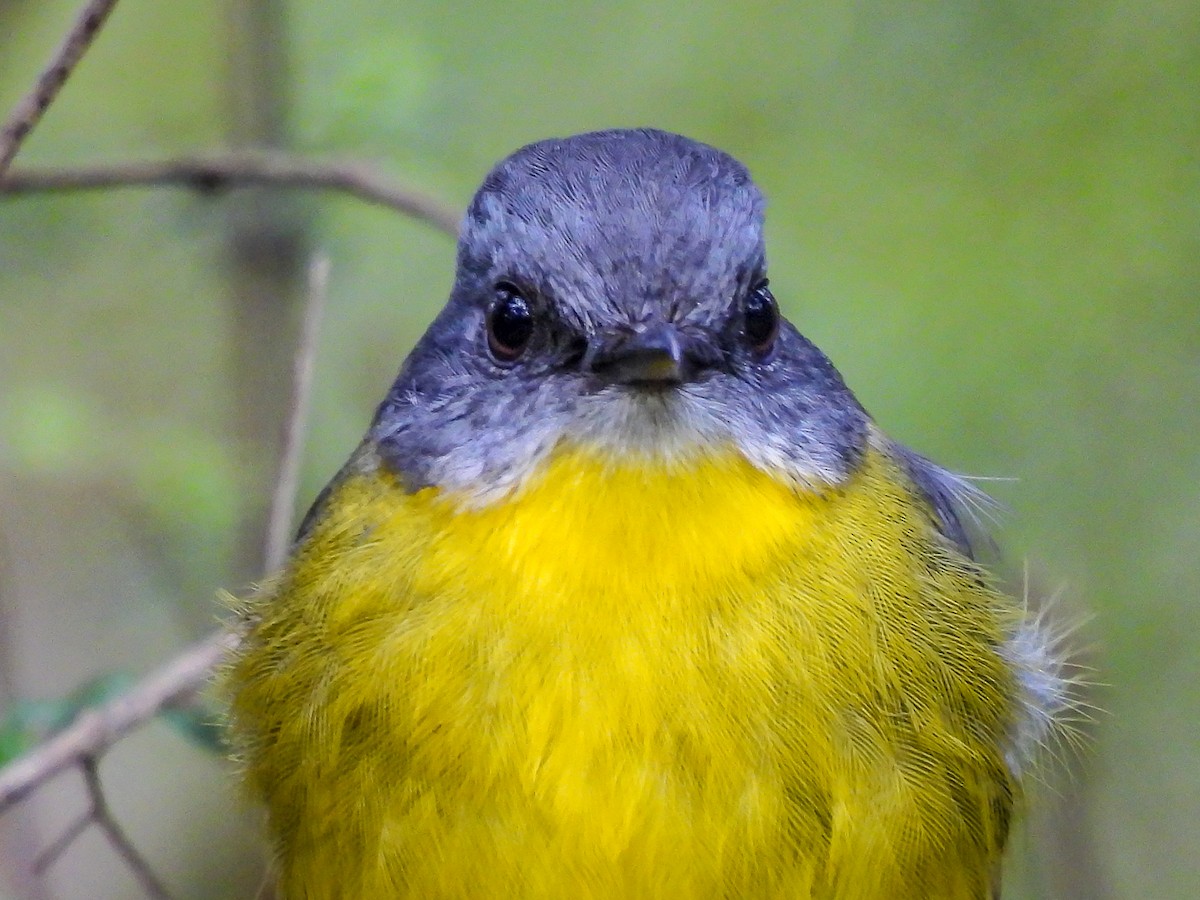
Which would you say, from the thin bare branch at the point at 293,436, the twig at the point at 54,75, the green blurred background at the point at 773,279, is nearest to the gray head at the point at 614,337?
the thin bare branch at the point at 293,436

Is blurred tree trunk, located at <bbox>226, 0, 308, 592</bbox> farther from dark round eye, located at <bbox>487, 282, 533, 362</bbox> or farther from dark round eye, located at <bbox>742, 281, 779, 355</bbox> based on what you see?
dark round eye, located at <bbox>742, 281, 779, 355</bbox>

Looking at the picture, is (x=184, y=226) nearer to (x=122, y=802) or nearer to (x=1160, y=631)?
(x=122, y=802)

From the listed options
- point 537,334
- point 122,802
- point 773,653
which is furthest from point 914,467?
point 122,802

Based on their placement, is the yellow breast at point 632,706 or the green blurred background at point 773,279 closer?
the yellow breast at point 632,706

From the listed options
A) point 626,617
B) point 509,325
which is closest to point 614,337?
point 509,325

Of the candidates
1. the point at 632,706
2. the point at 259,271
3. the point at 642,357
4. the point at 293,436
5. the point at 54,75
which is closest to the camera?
the point at 642,357

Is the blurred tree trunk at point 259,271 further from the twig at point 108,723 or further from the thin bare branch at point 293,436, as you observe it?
the twig at point 108,723

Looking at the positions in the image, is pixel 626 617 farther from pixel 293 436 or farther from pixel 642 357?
pixel 293 436
